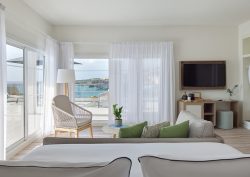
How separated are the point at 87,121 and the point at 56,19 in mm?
2522

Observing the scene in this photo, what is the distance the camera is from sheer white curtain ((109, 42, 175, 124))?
603 centimetres

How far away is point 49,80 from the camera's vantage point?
→ 17.6 ft

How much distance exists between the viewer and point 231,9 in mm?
4688

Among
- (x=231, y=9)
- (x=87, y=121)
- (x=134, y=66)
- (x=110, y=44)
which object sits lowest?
(x=87, y=121)

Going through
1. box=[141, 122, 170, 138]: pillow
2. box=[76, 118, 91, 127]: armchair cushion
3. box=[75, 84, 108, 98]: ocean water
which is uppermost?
box=[75, 84, 108, 98]: ocean water

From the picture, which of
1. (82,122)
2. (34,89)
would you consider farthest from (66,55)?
(82,122)

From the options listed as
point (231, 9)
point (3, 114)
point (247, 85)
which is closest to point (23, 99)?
point (3, 114)

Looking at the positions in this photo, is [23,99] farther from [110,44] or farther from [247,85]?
[247,85]

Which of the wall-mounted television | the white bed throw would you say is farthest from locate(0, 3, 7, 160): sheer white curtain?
the wall-mounted television

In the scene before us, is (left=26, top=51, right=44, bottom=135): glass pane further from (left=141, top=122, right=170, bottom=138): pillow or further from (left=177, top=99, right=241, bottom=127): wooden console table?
(left=177, top=99, right=241, bottom=127): wooden console table

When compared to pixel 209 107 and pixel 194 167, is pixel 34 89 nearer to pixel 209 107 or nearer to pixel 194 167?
pixel 209 107

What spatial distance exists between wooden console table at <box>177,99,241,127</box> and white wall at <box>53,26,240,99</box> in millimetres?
269

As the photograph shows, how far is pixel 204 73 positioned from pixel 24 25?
4.34 m

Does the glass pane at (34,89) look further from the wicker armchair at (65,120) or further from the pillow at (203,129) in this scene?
the pillow at (203,129)
